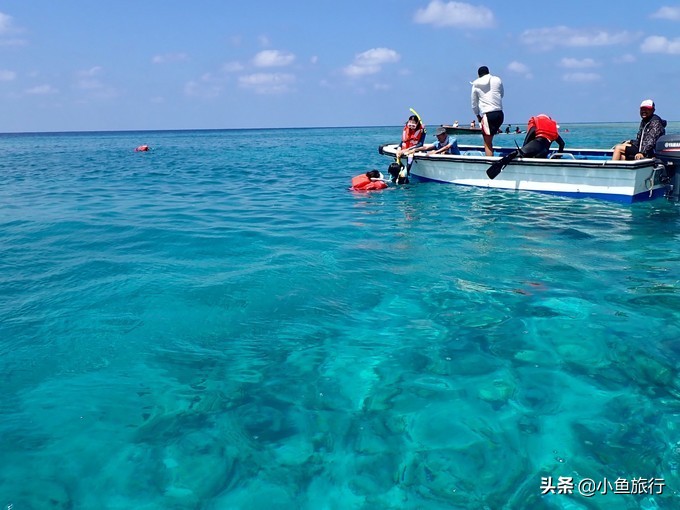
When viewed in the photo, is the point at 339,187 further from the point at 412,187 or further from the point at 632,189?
the point at 632,189

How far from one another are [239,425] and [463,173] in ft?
37.0

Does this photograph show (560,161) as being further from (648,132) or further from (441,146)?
(441,146)

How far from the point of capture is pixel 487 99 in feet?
40.0

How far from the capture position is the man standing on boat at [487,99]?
12.0 m

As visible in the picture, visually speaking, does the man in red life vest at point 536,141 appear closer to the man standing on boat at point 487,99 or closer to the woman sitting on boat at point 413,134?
the man standing on boat at point 487,99

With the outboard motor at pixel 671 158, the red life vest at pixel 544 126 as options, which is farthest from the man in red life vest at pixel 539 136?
the outboard motor at pixel 671 158

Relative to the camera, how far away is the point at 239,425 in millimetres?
3537

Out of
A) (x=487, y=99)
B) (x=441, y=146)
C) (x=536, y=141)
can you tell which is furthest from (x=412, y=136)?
(x=536, y=141)

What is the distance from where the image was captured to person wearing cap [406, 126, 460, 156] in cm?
1409

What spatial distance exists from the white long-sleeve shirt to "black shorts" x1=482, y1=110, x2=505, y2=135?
0.10 metres

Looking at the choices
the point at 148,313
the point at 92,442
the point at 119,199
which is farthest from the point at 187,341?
the point at 119,199

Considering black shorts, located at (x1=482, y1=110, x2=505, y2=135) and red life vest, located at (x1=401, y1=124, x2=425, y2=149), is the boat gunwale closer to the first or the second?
red life vest, located at (x1=401, y1=124, x2=425, y2=149)

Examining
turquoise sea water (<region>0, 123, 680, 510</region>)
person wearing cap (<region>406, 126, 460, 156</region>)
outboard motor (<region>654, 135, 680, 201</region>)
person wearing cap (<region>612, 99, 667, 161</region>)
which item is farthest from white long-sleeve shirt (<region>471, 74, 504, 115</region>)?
turquoise sea water (<region>0, 123, 680, 510</region>)

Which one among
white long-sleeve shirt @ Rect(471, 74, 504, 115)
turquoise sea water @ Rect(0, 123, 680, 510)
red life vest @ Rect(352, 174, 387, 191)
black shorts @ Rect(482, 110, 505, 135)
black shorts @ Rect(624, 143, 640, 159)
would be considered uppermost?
white long-sleeve shirt @ Rect(471, 74, 504, 115)
